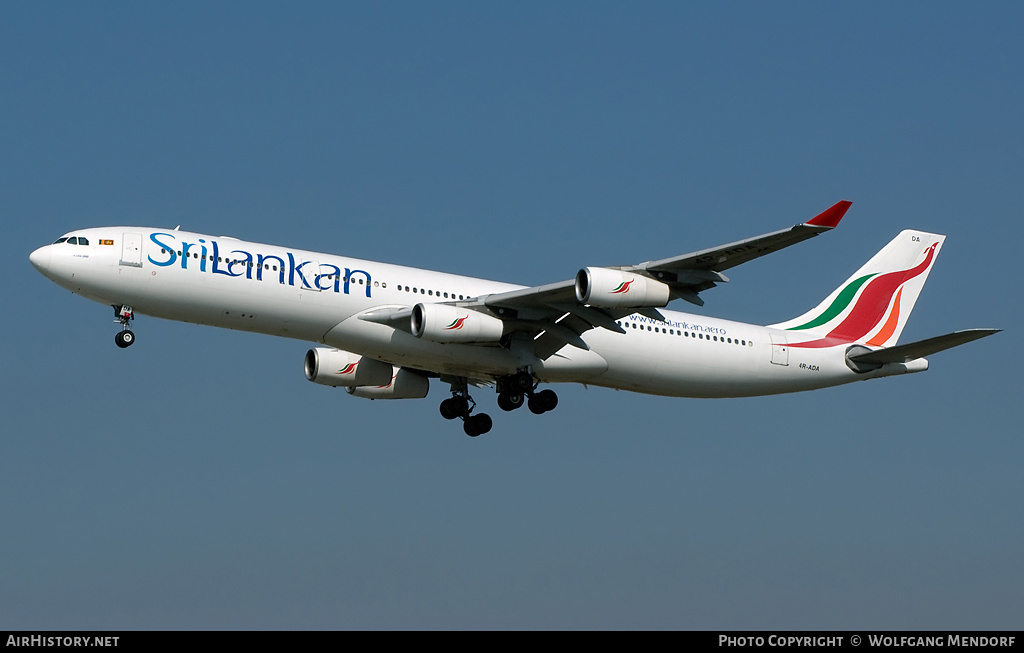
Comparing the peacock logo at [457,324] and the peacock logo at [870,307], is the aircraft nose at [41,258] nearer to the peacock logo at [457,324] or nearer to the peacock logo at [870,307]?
the peacock logo at [457,324]

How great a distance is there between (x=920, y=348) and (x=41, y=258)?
27448mm

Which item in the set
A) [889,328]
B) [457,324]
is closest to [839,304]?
[889,328]

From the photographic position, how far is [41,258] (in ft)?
125

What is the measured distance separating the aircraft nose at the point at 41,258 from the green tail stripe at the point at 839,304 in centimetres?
2502

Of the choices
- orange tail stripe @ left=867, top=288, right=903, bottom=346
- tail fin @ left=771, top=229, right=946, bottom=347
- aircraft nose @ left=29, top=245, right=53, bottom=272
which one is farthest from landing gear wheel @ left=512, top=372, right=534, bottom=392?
aircraft nose @ left=29, top=245, right=53, bottom=272

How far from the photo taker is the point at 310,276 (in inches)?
1538

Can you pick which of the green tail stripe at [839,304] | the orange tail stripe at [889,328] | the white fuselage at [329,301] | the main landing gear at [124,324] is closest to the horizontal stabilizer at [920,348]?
the green tail stripe at [839,304]

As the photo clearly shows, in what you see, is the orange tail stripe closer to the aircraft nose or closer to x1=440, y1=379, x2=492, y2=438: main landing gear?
x1=440, y1=379, x2=492, y2=438: main landing gear

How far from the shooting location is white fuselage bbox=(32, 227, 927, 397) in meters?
38.2

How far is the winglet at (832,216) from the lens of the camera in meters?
33.9
